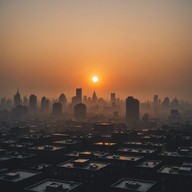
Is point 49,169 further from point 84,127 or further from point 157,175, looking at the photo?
point 84,127

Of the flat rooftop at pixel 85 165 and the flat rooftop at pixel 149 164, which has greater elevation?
the flat rooftop at pixel 85 165

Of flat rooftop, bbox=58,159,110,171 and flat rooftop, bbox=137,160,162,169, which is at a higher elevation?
flat rooftop, bbox=58,159,110,171

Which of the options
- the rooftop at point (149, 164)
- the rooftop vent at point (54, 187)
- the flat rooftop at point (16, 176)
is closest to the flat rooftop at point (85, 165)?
the rooftop at point (149, 164)

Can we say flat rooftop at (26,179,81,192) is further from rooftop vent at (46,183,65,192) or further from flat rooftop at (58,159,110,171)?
flat rooftop at (58,159,110,171)

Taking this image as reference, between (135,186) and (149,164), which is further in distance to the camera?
(149,164)

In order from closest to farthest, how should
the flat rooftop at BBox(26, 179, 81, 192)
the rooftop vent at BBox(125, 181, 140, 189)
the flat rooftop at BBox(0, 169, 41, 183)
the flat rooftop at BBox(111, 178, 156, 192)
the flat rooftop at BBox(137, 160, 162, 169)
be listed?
the flat rooftop at BBox(26, 179, 81, 192), the flat rooftop at BBox(111, 178, 156, 192), the rooftop vent at BBox(125, 181, 140, 189), the flat rooftop at BBox(0, 169, 41, 183), the flat rooftop at BBox(137, 160, 162, 169)

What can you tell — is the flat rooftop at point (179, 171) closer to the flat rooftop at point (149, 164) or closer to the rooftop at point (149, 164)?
the flat rooftop at point (149, 164)

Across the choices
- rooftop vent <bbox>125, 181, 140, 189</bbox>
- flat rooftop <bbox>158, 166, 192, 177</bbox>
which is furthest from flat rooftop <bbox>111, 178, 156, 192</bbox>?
flat rooftop <bbox>158, 166, 192, 177</bbox>

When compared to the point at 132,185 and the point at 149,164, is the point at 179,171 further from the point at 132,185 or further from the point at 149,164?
the point at 132,185

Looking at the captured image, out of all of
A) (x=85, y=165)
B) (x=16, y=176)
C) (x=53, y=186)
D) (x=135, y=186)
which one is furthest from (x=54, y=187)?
(x=85, y=165)

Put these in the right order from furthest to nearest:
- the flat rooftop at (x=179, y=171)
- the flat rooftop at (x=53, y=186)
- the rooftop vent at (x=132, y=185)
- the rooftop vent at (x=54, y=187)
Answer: the flat rooftop at (x=179, y=171)
the rooftop vent at (x=132, y=185)
the flat rooftop at (x=53, y=186)
the rooftop vent at (x=54, y=187)

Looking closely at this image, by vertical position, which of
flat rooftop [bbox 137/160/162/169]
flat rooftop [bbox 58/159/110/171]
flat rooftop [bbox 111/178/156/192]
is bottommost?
flat rooftop [bbox 111/178/156/192]
